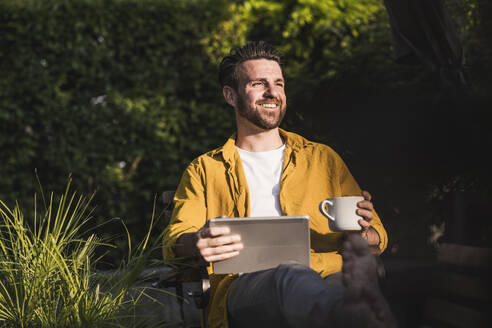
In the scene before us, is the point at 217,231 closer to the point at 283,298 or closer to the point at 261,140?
the point at 283,298

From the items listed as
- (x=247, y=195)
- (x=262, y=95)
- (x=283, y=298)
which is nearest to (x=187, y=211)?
(x=247, y=195)

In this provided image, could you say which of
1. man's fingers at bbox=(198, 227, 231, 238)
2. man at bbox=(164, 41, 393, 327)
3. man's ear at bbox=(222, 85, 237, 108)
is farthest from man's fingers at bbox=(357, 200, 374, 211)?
man's ear at bbox=(222, 85, 237, 108)

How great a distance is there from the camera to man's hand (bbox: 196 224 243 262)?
1.78 meters

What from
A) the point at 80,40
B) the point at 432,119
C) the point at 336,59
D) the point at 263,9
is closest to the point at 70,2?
the point at 80,40

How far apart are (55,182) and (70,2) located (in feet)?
5.44

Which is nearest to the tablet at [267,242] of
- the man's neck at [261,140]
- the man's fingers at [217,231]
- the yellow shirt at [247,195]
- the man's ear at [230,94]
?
the man's fingers at [217,231]

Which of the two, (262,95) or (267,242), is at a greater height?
(262,95)

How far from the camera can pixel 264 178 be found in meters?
2.46

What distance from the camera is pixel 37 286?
2.02 metres

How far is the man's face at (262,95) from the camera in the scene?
255 cm

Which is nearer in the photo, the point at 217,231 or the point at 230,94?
the point at 217,231

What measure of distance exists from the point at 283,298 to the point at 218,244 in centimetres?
27

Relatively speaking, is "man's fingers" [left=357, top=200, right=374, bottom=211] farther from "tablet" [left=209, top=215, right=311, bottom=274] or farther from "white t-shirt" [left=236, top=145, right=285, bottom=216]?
"white t-shirt" [left=236, top=145, right=285, bottom=216]

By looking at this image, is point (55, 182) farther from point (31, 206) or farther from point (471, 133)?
point (471, 133)
